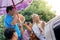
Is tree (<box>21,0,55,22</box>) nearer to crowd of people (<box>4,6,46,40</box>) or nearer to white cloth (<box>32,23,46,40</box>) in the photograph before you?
crowd of people (<box>4,6,46,40</box>)

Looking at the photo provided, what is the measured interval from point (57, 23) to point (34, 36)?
146 centimetres

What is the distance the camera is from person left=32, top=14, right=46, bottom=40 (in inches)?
91.6

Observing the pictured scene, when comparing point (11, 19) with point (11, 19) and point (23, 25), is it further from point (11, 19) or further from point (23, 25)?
point (23, 25)

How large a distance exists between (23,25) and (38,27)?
0.22m

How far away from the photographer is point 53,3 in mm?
2547

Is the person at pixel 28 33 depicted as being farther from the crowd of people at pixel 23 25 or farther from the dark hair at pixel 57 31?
the dark hair at pixel 57 31

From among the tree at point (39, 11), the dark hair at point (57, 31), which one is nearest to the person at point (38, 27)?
the tree at point (39, 11)

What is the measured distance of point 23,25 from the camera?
2.46 meters

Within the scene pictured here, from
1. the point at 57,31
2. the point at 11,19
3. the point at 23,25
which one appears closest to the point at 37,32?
the point at 23,25

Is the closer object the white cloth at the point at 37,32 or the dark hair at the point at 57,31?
the dark hair at the point at 57,31

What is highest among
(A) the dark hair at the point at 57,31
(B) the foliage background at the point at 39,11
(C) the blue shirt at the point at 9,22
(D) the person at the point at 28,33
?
(B) the foliage background at the point at 39,11

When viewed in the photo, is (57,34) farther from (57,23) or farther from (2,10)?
(2,10)

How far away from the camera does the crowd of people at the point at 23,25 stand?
7.71 ft

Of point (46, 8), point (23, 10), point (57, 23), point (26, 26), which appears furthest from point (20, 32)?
point (57, 23)
